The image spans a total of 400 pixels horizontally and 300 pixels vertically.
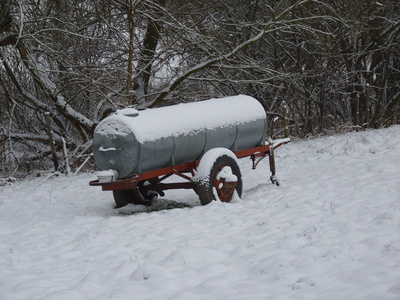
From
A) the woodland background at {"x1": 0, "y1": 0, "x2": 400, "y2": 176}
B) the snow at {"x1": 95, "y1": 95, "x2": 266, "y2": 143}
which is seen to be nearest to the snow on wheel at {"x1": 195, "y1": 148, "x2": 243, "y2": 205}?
the snow at {"x1": 95, "y1": 95, "x2": 266, "y2": 143}

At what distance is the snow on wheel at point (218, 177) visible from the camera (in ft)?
23.1

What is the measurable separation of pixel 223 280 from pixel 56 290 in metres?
1.39

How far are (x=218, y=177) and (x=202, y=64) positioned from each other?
19.8 feet

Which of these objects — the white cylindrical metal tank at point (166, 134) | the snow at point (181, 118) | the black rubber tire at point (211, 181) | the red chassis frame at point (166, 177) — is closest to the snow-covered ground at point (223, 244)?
the black rubber tire at point (211, 181)

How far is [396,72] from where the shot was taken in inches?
626

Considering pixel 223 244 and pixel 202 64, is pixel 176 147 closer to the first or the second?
pixel 223 244

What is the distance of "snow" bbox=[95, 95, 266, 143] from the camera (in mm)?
6742

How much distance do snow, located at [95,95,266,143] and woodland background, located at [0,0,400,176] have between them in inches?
165

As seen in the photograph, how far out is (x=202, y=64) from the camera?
1272cm

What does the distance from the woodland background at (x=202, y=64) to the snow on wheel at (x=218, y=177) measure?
191 inches

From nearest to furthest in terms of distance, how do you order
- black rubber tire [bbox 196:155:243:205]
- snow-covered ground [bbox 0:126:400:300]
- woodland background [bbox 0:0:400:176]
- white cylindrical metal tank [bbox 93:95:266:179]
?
1. snow-covered ground [bbox 0:126:400:300]
2. white cylindrical metal tank [bbox 93:95:266:179]
3. black rubber tire [bbox 196:155:243:205]
4. woodland background [bbox 0:0:400:176]

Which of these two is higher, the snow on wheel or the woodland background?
the woodland background

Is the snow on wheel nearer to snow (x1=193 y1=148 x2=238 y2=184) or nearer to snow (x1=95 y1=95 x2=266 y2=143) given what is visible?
snow (x1=193 y1=148 x2=238 y2=184)

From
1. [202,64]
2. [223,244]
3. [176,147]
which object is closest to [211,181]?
[176,147]
